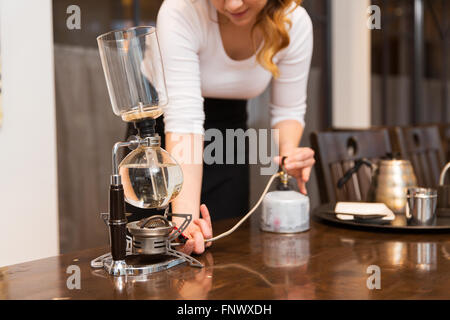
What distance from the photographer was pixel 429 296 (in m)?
0.66

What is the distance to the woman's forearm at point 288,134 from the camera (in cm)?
134

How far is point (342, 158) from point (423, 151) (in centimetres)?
71

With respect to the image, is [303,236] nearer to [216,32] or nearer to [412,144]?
[216,32]

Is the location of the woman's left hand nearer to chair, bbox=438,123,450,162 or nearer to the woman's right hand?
the woman's right hand

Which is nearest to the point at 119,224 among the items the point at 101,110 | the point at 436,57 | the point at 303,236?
the point at 303,236

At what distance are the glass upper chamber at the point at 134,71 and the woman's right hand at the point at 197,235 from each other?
0.22m

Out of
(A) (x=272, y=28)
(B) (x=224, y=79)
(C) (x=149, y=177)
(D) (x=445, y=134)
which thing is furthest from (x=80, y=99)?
(D) (x=445, y=134)

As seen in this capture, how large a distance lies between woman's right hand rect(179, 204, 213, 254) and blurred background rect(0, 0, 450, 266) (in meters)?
0.85

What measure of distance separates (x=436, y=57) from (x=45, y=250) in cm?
418

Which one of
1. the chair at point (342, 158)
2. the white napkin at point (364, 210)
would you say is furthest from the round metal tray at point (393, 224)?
the chair at point (342, 158)

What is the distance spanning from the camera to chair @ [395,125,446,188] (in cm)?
212

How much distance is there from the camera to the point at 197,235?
871 mm

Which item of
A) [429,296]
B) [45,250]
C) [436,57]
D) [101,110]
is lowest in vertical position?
[45,250]

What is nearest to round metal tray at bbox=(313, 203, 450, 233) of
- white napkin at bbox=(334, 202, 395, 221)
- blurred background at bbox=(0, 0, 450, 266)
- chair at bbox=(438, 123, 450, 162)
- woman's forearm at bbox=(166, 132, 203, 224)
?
white napkin at bbox=(334, 202, 395, 221)
